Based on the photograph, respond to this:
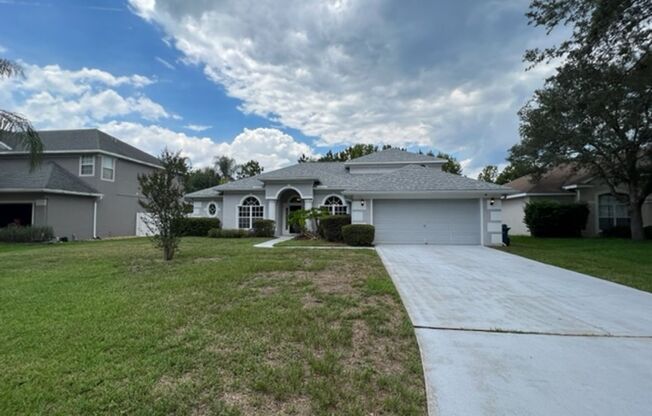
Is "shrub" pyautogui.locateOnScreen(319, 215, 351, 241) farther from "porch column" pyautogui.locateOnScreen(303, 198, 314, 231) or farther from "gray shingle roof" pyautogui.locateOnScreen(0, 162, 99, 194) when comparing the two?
"gray shingle roof" pyautogui.locateOnScreen(0, 162, 99, 194)

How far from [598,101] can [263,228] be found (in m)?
17.0

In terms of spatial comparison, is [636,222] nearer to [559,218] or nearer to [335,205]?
[559,218]

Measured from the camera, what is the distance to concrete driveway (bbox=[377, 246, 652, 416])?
9.82 feet

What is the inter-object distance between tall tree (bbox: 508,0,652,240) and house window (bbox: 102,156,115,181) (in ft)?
80.2

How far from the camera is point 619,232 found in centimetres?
2059

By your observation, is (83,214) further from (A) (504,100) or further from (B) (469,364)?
(A) (504,100)

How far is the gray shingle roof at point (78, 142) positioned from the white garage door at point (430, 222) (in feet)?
53.0

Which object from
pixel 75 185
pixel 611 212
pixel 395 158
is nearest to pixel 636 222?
pixel 611 212

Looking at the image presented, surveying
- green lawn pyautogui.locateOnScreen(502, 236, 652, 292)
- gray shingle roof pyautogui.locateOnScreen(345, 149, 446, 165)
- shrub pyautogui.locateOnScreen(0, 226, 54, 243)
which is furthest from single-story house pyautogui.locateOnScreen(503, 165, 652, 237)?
shrub pyautogui.locateOnScreen(0, 226, 54, 243)

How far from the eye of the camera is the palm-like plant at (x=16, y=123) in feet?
42.9

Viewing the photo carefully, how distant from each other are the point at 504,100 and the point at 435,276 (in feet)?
51.1

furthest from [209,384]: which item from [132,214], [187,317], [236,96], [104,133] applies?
[104,133]

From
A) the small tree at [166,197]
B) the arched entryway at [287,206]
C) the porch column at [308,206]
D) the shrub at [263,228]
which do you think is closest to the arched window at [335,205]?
the porch column at [308,206]

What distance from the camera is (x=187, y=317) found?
4.87m
